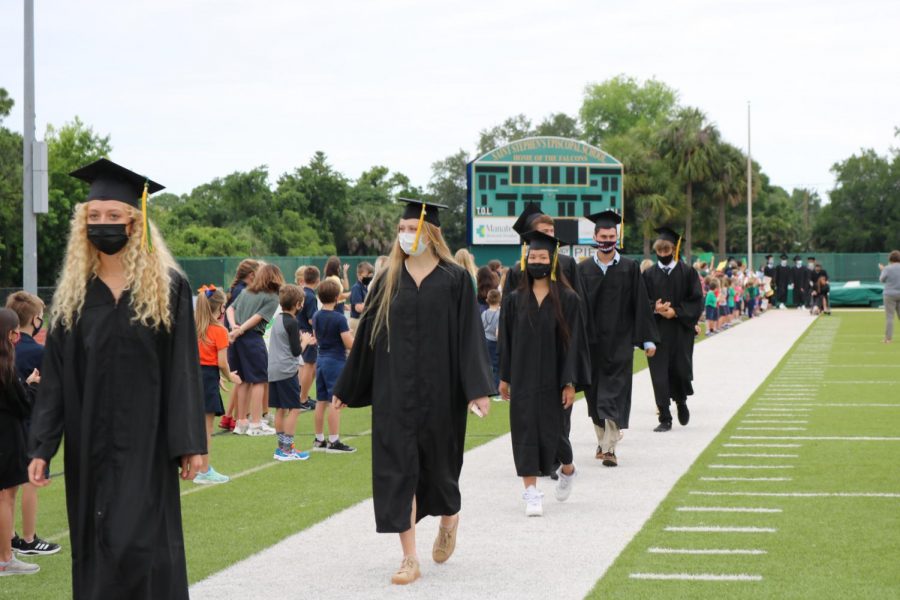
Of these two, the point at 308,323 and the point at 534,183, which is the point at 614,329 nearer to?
the point at 308,323

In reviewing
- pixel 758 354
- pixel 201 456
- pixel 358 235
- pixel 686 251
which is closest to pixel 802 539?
pixel 201 456

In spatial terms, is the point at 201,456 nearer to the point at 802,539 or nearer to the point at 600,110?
the point at 802,539

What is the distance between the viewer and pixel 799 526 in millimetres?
8484

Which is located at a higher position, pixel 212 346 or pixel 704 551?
pixel 212 346

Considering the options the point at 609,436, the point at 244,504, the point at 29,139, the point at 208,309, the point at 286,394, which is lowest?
the point at 244,504

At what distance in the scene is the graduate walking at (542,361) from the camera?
29.9 ft

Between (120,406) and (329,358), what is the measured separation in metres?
7.04

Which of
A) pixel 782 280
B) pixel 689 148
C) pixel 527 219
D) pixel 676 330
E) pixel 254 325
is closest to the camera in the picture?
pixel 527 219

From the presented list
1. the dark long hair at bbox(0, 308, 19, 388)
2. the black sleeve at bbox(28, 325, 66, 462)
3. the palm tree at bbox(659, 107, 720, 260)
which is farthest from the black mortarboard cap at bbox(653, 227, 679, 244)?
the palm tree at bbox(659, 107, 720, 260)

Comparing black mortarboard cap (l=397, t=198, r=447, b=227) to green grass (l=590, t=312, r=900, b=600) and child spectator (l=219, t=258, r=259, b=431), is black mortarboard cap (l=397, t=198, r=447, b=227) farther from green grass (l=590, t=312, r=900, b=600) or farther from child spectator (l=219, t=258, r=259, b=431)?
child spectator (l=219, t=258, r=259, b=431)

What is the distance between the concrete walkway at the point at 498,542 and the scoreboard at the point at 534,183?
2170 centimetres

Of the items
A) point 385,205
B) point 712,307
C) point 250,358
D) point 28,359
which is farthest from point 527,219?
point 385,205

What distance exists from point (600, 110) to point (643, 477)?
108263mm

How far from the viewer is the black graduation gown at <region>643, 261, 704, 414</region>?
1373cm
